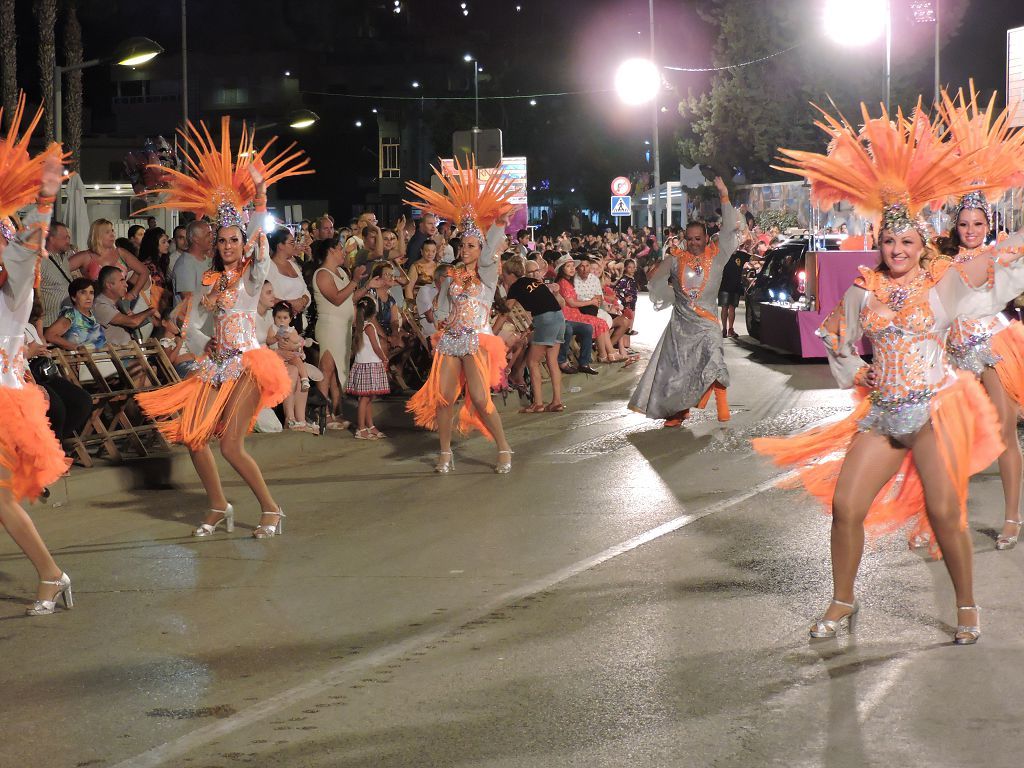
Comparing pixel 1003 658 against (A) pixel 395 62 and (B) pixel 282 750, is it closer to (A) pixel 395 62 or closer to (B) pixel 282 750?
(B) pixel 282 750

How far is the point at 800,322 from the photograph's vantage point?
19.7 metres

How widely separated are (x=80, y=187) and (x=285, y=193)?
59804 millimetres

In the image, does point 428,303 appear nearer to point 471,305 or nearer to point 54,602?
point 471,305

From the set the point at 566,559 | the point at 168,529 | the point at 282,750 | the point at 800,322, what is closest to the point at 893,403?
the point at 566,559

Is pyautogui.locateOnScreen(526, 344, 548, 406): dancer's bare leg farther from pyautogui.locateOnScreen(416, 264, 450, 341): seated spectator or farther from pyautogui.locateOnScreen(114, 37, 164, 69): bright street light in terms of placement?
pyautogui.locateOnScreen(114, 37, 164, 69): bright street light

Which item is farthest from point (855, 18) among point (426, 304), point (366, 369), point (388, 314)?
point (366, 369)

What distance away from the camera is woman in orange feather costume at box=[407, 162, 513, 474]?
37.5ft

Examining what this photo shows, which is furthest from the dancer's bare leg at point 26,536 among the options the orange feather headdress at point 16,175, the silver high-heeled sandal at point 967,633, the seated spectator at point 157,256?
the seated spectator at point 157,256

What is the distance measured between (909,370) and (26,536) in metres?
4.46

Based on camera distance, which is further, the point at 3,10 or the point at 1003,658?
the point at 3,10

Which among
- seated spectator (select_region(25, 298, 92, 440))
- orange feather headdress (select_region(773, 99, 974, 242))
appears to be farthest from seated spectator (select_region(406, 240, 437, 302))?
orange feather headdress (select_region(773, 99, 974, 242))

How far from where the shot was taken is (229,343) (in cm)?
893

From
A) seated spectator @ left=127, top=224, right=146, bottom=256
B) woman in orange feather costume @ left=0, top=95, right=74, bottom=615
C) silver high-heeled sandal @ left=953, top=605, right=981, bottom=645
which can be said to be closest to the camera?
silver high-heeled sandal @ left=953, top=605, right=981, bottom=645

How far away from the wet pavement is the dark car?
11.3m
